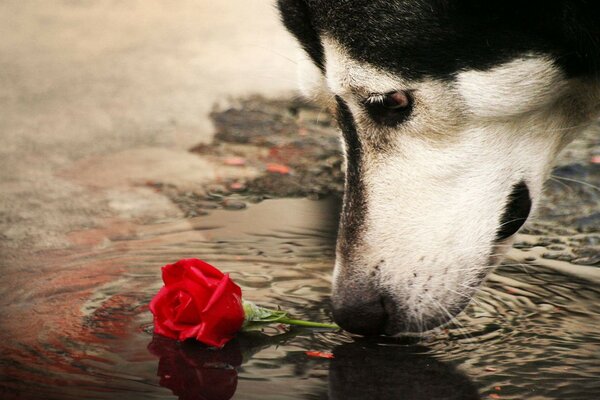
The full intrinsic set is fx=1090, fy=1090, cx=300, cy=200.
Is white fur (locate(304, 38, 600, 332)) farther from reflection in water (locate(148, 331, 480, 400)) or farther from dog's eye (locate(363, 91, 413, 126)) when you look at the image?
reflection in water (locate(148, 331, 480, 400))

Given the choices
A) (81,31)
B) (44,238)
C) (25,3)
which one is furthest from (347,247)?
(25,3)

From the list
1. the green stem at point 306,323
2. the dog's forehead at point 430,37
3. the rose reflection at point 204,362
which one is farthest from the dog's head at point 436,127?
the rose reflection at point 204,362

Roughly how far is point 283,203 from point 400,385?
7.01ft

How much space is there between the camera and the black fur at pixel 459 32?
10.2ft

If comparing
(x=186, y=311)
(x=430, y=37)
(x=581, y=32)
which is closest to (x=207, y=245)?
(x=186, y=311)

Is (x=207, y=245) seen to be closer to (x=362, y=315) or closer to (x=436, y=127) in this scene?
(x=362, y=315)

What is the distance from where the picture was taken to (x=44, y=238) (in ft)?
15.0

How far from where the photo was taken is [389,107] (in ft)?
10.8

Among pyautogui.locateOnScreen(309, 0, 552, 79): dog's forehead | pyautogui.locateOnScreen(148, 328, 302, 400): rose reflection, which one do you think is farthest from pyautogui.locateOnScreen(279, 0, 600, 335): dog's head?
pyautogui.locateOnScreen(148, 328, 302, 400): rose reflection

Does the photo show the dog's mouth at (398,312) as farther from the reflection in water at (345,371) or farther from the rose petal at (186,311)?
the rose petal at (186,311)

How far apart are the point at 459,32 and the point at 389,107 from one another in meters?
0.32

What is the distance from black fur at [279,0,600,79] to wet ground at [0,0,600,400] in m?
0.71

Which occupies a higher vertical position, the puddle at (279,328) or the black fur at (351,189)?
the black fur at (351,189)

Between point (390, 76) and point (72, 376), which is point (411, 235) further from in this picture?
point (72, 376)
